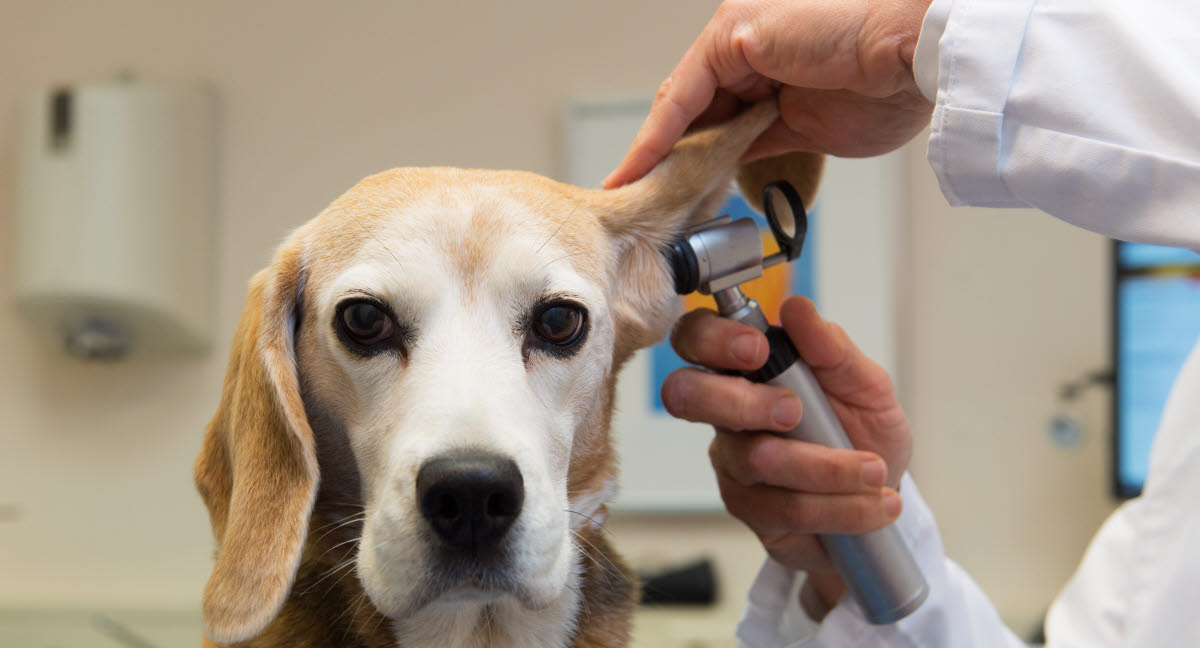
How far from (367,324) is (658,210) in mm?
320

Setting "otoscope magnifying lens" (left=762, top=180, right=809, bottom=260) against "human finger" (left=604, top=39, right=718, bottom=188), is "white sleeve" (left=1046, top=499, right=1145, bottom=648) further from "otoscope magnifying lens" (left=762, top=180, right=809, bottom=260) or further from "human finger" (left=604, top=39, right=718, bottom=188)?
"human finger" (left=604, top=39, right=718, bottom=188)

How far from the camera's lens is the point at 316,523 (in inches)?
33.9

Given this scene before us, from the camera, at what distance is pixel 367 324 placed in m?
0.79

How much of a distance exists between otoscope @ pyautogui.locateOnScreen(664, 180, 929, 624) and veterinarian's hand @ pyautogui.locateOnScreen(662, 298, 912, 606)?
0.05ft

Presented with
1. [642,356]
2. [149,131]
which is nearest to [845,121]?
[642,356]

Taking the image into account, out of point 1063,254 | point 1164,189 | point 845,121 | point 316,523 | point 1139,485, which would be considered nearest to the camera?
point 1164,189

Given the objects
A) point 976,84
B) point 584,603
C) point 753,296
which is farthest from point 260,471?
point 753,296

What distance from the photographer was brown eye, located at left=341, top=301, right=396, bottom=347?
2.57 feet

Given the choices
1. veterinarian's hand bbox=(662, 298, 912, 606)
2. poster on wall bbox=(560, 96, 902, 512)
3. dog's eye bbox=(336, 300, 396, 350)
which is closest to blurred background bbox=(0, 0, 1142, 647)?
poster on wall bbox=(560, 96, 902, 512)

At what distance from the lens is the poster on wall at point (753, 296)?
2469 mm

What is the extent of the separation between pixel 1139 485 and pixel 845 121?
184cm

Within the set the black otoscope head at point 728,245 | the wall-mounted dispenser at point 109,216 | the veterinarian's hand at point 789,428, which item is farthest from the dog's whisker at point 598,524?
the wall-mounted dispenser at point 109,216

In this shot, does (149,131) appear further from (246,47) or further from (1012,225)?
(1012,225)

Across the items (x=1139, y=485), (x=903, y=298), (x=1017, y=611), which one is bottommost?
(x=1017, y=611)
